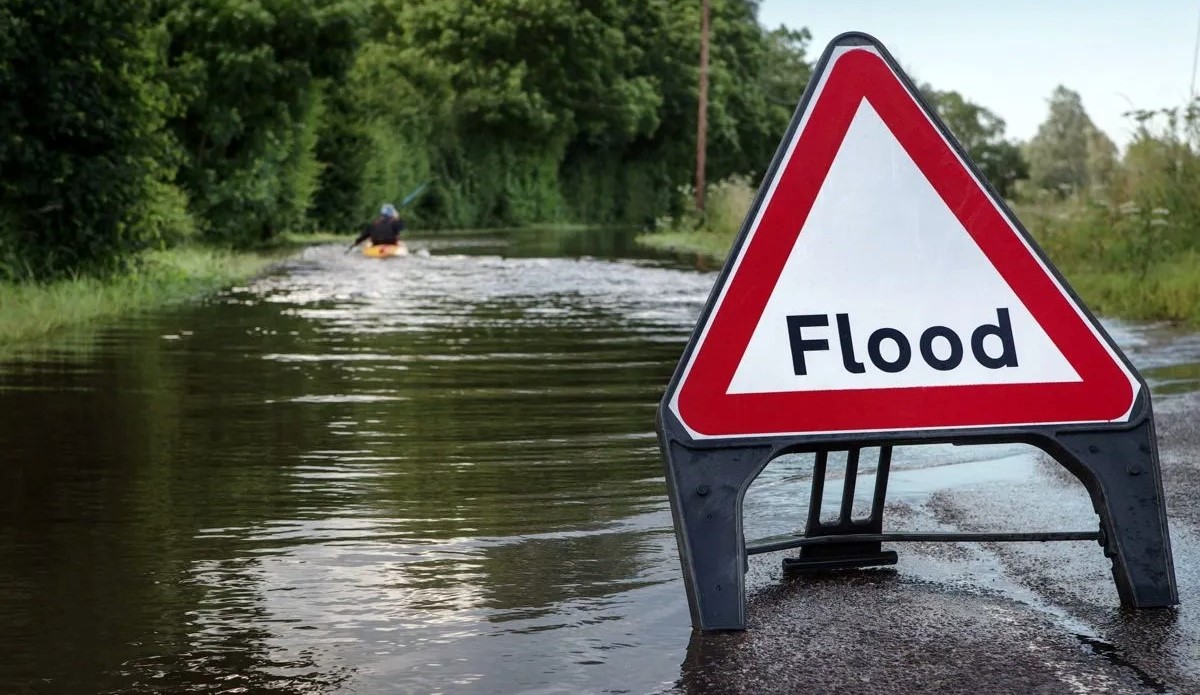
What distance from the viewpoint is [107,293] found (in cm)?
1797

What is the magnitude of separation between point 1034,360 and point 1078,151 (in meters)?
102

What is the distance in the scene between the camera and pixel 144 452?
26.5 ft

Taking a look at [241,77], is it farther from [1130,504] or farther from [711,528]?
[1130,504]

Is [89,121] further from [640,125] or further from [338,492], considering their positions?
[640,125]

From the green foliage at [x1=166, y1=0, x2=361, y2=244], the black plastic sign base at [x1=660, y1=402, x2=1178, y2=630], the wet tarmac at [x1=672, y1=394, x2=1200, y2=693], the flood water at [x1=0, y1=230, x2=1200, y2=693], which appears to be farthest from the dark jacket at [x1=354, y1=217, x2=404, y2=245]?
the black plastic sign base at [x1=660, y1=402, x2=1178, y2=630]

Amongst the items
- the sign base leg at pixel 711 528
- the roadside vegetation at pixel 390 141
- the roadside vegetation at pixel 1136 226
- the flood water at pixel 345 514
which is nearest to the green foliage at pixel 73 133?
the roadside vegetation at pixel 390 141

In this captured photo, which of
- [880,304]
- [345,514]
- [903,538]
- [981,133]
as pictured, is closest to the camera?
[880,304]

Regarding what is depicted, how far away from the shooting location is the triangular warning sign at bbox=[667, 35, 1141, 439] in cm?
474

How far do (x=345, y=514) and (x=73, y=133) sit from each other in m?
12.4

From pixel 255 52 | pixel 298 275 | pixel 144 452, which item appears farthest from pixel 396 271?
pixel 144 452

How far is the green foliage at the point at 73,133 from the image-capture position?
1698 cm

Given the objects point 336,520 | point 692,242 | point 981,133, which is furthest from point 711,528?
point 981,133

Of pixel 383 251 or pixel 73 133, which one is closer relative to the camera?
pixel 73 133

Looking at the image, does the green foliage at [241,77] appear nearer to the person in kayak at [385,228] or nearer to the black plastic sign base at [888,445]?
the person in kayak at [385,228]
